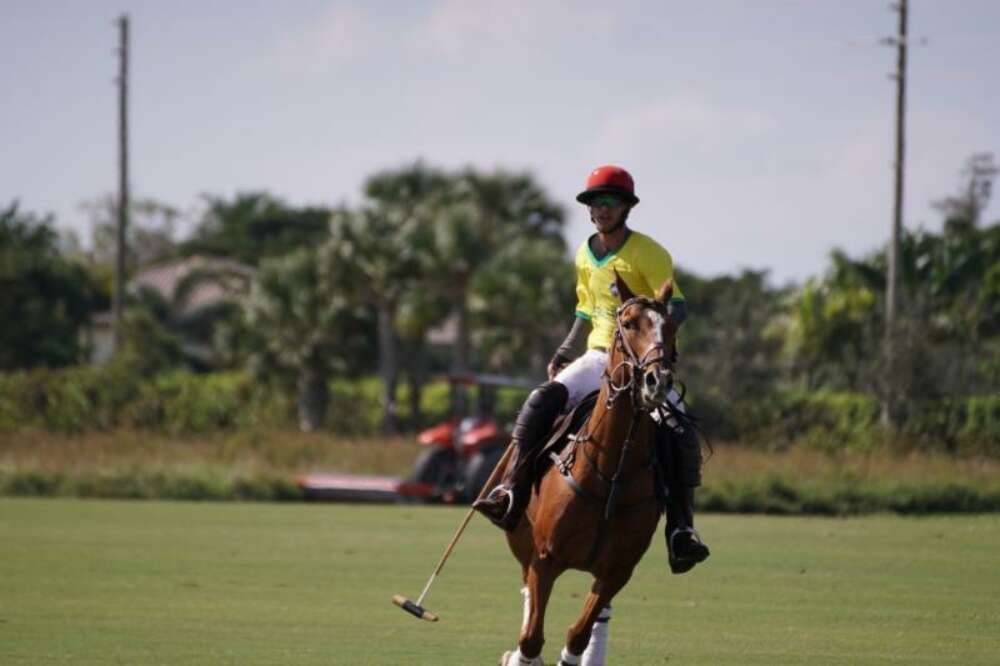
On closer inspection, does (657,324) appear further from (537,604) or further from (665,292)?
(537,604)

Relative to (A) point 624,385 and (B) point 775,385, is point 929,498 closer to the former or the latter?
(B) point 775,385

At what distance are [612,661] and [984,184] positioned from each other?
62177 mm

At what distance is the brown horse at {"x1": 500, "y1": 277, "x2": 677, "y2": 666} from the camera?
32.6ft

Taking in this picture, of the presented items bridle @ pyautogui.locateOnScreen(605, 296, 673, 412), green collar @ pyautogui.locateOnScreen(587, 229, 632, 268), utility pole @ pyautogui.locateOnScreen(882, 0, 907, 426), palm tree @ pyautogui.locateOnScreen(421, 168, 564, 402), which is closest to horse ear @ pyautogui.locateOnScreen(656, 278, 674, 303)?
bridle @ pyautogui.locateOnScreen(605, 296, 673, 412)

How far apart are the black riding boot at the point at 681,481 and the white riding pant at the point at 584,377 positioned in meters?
0.44

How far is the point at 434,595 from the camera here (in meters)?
16.6

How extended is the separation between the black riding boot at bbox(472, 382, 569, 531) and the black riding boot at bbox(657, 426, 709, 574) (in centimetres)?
76

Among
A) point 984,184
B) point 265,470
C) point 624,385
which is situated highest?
point 984,184

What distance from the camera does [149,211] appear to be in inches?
5354

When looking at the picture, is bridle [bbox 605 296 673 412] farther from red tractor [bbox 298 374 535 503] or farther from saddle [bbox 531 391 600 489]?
red tractor [bbox 298 374 535 503]

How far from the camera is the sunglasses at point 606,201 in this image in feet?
35.1

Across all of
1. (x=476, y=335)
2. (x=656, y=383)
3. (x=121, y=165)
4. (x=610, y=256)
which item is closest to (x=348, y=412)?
(x=476, y=335)

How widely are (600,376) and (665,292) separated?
1.33 m

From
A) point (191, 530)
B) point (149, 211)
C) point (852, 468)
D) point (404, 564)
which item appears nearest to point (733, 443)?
point (852, 468)
